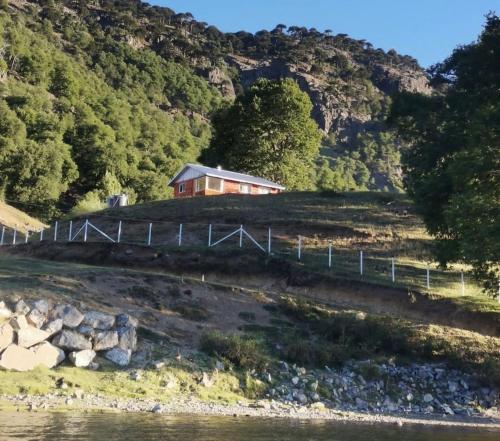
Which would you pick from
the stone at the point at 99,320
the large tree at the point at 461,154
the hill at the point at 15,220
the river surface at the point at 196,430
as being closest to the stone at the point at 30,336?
the stone at the point at 99,320

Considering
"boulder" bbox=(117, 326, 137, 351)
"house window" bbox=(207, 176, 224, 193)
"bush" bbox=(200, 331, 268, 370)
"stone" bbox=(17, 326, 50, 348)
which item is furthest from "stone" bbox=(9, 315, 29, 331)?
"house window" bbox=(207, 176, 224, 193)

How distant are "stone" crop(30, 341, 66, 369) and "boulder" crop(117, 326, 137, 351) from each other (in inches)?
94.1

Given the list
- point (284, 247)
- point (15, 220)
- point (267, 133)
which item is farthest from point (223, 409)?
point (267, 133)

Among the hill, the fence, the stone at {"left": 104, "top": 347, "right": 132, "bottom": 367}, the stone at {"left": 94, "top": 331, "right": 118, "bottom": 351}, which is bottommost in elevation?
the stone at {"left": 104, "top": 347, "right": 132, "bottom": 367}

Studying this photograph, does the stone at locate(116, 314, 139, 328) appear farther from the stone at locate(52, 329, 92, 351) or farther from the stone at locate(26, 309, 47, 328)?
the stone at locate(26, 309, 47, 328)

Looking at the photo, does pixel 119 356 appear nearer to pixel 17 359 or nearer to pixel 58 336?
pixel 58 336

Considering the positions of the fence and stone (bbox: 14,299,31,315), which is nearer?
stone (bbox: 14,299,31,315)

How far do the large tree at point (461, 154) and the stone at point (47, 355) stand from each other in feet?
51.5

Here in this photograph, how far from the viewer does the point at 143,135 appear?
125438mm

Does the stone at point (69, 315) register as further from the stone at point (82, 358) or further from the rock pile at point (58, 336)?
the stone at point (82, 358)

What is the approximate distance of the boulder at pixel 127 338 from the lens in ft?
70.6

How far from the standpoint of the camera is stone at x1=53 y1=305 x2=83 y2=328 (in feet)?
68.7

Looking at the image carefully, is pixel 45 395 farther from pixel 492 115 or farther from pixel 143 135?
pixel 143 135

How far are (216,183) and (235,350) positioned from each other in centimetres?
4661
